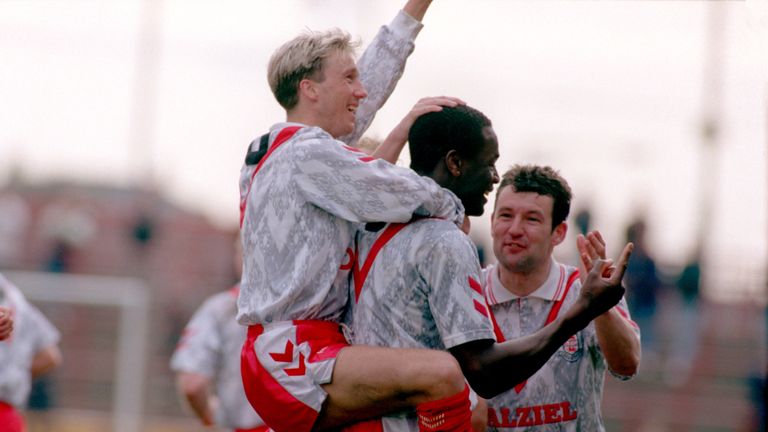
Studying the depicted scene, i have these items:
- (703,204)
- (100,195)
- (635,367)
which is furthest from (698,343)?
(635,367)

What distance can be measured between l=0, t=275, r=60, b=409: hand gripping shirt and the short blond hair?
273 centimetres

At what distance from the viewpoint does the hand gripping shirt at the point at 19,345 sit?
26.4 ft

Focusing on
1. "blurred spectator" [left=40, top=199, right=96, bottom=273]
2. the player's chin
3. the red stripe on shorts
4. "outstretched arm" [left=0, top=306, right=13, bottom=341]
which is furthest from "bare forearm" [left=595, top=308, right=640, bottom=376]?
"blurred spectator" [left=40, top=199, right=96, bottom=273]

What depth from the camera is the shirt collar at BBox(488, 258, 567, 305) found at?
5.95m

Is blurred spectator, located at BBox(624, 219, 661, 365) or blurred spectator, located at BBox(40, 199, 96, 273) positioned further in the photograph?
blurred spectator, located at BBox(40, 199, 96, 273)

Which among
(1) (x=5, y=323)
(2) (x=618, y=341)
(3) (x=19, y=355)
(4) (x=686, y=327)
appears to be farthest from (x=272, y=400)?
(4) (x=686, y=327)

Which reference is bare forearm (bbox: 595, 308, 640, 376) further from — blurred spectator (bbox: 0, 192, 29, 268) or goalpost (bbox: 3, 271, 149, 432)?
blurred spectator (bbox: 0, 192, 29, 268)

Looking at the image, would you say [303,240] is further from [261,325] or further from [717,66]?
[717,66]

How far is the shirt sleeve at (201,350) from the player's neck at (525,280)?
4.16 metres

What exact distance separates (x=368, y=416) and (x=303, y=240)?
70 cm

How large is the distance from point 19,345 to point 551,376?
13.4ft

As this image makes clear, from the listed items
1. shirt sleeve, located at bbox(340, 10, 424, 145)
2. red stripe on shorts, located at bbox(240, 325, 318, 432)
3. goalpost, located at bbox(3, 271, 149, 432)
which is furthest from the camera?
goalpost, located at bbox(3, 271, 149, 432)

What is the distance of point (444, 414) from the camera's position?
499 centimetres

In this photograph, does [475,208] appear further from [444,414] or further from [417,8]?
[417,8]
